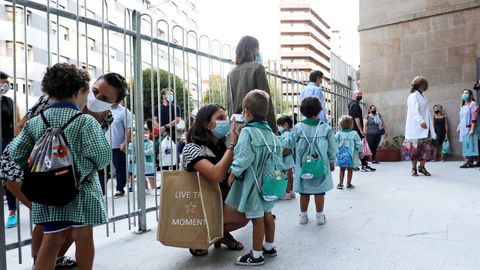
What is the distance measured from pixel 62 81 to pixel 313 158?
2.67 meters

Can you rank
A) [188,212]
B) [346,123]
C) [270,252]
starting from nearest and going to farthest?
[188,212], [270,252], [346,123]

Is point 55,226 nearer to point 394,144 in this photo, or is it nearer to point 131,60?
point 131,60

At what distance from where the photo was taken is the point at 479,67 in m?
9.80

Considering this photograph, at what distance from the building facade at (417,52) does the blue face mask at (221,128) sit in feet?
30.5

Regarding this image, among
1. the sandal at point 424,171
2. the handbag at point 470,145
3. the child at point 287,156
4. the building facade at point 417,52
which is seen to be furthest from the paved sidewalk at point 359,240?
the building facade at point 417,52

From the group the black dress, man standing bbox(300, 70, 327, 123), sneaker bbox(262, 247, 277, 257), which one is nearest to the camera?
sneaker bbox(262, 247, 277, 257)

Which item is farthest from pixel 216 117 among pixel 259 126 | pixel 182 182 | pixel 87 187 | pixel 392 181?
pixel 392 181

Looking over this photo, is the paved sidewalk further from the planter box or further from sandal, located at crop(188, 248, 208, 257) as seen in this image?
the planter box

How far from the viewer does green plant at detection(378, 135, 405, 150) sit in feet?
36.7

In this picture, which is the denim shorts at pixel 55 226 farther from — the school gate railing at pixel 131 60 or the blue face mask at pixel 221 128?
the blue face mask at pixel 221 128

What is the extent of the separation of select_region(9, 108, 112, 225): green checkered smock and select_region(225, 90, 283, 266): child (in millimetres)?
1018

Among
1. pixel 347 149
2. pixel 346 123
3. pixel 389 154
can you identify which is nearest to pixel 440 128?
pixel 389 154

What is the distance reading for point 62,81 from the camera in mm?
2355

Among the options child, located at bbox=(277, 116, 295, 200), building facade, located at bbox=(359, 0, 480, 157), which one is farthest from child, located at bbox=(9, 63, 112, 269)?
building facade, located at bbox=(359, 0, 480, 157)
